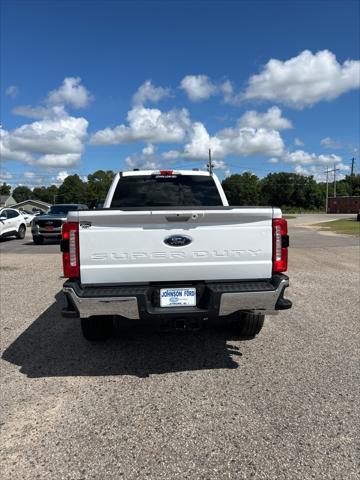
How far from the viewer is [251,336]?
5273mm

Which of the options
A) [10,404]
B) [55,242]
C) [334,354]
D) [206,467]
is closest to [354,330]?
[334,354]

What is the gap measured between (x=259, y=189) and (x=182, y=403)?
13684 centimetres

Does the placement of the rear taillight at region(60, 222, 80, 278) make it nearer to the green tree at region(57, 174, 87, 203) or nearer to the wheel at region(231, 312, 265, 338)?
the wheel at region(231, 312, 265, 338)

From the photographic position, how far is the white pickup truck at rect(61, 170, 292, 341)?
12.7 feet

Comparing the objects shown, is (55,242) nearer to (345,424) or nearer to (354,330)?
(354,330)

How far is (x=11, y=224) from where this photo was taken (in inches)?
815

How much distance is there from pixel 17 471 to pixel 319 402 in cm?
233

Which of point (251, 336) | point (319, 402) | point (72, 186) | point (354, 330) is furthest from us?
point (72, 186)

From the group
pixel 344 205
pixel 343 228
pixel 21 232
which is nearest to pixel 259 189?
pixel 344 205

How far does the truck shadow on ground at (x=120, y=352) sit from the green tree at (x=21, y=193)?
16840 centimetres

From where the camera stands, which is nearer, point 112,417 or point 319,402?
point 112,417

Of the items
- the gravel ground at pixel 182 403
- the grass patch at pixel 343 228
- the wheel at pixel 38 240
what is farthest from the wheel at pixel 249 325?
the grass patch at pixel 343 228

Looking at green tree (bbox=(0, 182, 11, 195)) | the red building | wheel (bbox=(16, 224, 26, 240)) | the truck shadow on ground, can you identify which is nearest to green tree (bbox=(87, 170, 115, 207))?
green tree (bbox=(0, 182, 11, 195))

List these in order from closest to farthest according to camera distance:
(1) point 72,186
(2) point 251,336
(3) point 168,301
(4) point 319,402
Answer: (4) point 319,402
(3) point 168,301
(2) point 251,336
(1) point 72,186
